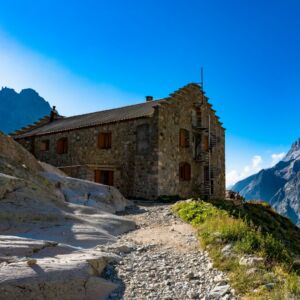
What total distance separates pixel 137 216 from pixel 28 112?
6152 inches

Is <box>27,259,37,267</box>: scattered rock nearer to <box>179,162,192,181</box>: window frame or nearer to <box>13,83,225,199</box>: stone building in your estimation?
<box>13,83,225,199</box>: stone building

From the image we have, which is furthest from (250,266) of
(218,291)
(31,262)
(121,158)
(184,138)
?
(184,138)

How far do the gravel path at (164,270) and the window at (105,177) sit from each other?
14.6 m

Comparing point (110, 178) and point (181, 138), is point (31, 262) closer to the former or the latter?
point (110, 178)

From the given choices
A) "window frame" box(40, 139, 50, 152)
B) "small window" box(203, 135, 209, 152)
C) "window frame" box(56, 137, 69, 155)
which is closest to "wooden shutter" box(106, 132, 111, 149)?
"window frame" box(56, 137, 69, 155)

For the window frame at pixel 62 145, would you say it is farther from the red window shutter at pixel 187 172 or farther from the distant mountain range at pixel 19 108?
the distant mountain range at pixel 19 108

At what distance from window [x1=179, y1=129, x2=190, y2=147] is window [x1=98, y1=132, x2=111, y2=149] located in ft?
19.2

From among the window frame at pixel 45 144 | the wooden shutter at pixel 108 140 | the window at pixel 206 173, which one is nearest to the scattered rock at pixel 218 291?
the wooden shutter at pixel 108 140

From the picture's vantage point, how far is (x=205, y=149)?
29.5 m

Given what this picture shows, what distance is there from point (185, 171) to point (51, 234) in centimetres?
1880

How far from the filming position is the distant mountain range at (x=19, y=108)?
486 ft

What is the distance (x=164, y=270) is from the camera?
745 centimetres

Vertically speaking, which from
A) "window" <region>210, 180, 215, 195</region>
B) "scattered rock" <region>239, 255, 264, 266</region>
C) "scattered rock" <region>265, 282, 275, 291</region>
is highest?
"window" <region>210, 180, 215, 195</region>

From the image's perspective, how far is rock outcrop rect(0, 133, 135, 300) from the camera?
18.7 feet
